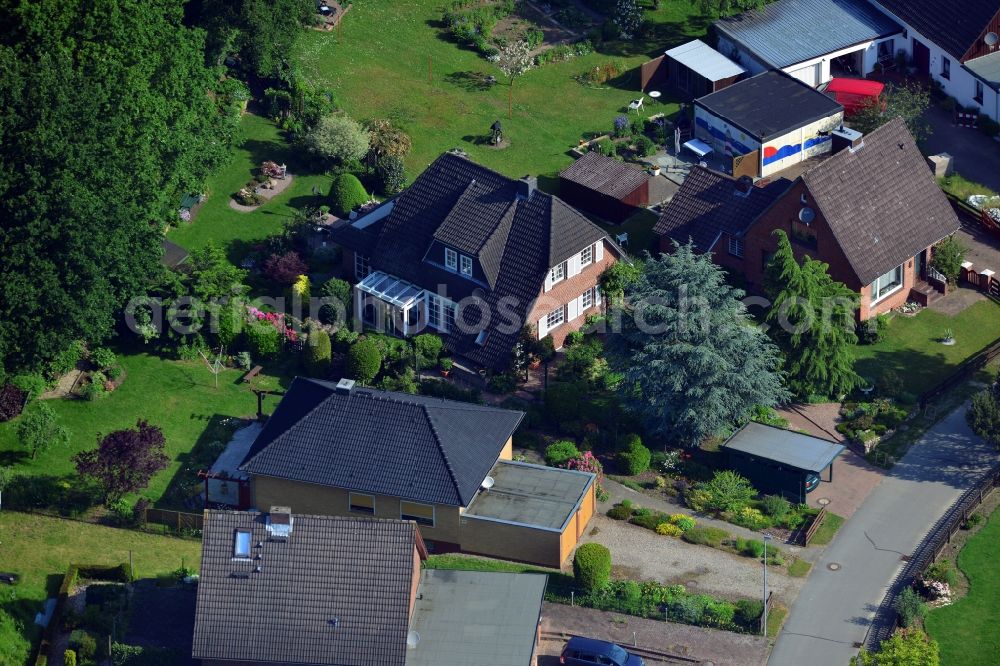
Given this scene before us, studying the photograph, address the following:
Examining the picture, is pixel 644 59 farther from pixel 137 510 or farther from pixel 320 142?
pixel 137 510

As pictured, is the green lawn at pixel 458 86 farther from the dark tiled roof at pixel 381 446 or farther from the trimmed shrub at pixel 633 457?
the dark tiled roof at pixel 381 446

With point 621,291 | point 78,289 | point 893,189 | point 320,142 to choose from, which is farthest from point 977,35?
point 78,289

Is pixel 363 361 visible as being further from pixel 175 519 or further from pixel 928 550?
pixel 928 550

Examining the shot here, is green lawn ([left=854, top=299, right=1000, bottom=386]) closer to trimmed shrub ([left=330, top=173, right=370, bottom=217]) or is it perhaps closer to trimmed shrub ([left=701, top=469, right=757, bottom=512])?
trimmed shrub ([left=701, top=469, right=757, bottom=512])

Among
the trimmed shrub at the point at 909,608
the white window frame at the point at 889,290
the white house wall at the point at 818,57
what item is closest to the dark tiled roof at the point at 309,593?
the trimmed shrub at the point at 909,608

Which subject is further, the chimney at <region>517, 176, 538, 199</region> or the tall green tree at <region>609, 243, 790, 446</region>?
the chimney at <region>517, 176, 538, 199</region>

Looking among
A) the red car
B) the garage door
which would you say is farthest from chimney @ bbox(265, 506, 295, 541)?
the garage door
